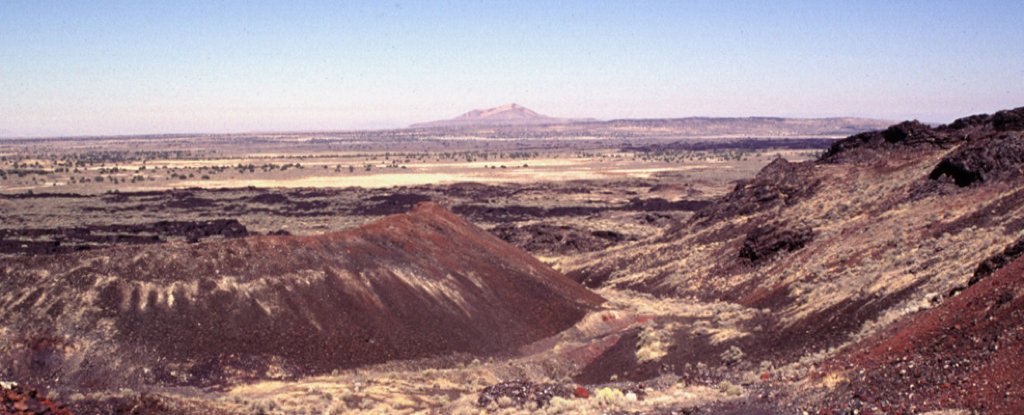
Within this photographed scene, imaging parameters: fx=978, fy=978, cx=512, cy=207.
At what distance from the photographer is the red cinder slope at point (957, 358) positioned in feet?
42.2

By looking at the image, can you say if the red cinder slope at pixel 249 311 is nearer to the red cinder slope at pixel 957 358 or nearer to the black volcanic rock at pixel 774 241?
the black volcanic rock at pixel 774 241

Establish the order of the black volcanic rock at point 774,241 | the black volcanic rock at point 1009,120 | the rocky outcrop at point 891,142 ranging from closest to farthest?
the black volcanic rock at point 774,241 < the black volcanic rock at point 1009,120 < the rocky outcrop at point 891,142

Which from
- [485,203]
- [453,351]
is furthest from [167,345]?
[485,203]

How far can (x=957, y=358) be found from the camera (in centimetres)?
1423

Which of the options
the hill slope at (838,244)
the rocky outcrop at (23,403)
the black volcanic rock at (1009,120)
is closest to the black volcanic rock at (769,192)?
the hill slope at (838,244)

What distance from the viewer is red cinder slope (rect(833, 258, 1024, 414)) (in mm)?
12859

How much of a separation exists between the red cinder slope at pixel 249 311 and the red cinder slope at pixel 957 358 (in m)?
10.9

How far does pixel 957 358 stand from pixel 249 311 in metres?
15.1

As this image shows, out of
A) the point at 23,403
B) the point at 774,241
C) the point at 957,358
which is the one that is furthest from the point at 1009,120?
the point at 23,403

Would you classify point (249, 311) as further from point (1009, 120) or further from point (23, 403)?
point (1009, 120)

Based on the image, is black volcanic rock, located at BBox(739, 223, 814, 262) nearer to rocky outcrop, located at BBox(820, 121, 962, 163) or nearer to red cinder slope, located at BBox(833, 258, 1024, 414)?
rocky outcrop, located at BBox(820, 121, 962, 163)

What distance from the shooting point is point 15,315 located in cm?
2098

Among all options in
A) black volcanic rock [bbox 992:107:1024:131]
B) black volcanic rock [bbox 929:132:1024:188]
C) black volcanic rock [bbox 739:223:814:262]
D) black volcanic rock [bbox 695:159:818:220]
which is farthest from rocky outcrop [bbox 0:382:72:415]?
black volcanic rock [bbox 992:107:1024:131]

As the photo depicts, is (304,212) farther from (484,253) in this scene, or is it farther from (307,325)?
(307,325)
